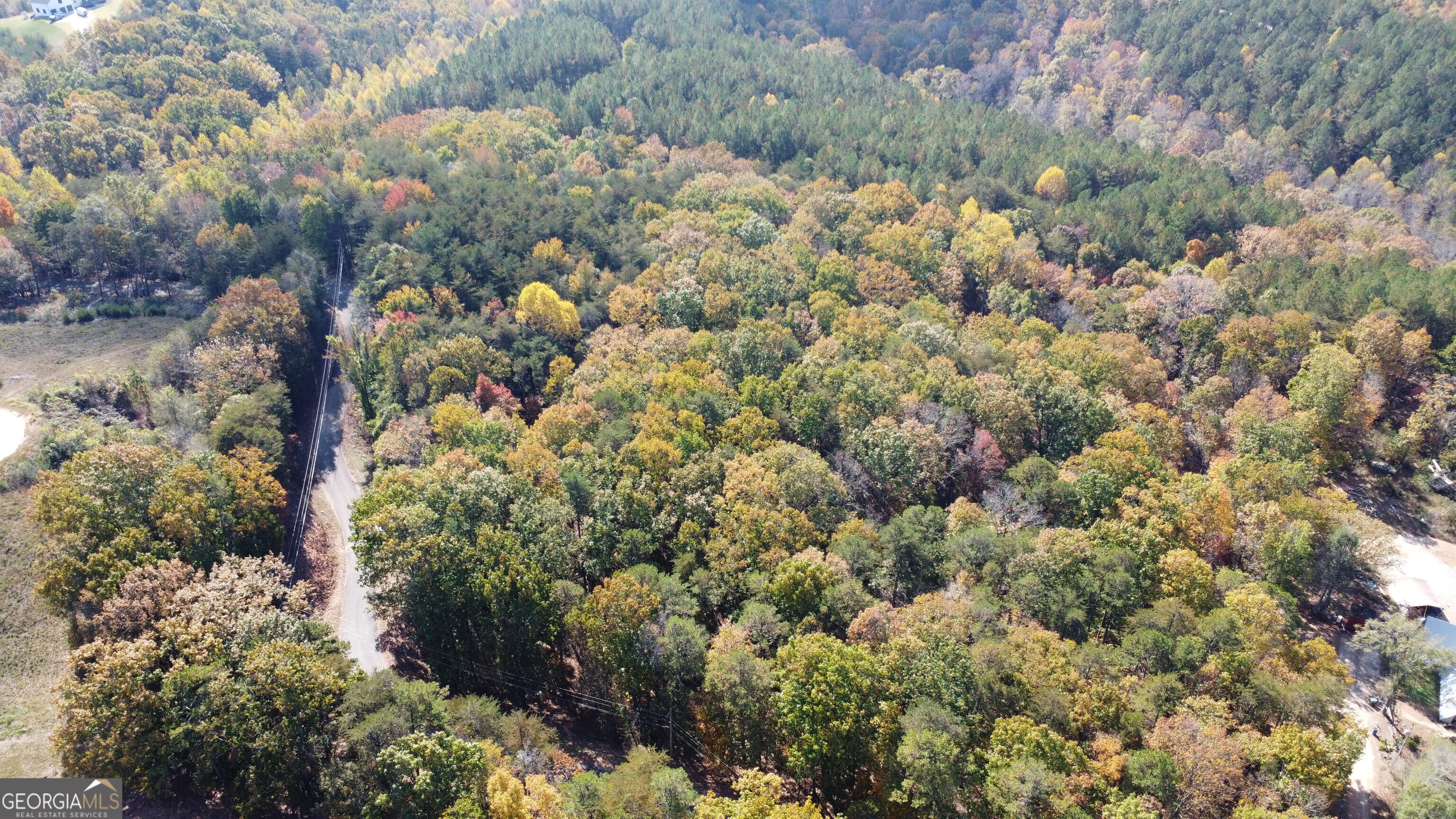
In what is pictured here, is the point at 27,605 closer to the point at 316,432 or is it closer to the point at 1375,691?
the point at 316,432

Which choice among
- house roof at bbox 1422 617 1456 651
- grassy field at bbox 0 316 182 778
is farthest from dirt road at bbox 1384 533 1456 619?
grassy field at bbox 0 316 182 778

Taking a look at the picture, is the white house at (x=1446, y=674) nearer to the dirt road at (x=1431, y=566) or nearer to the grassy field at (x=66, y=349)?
the dirt road at (x=1431, y=566)

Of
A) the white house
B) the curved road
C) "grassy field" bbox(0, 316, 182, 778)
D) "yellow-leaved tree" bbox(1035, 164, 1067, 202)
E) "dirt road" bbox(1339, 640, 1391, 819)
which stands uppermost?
"yellow-leaved tree" bbox(1035, 164, 1067, 202)

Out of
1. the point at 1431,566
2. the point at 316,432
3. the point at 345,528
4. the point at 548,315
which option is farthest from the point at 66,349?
the point at 1431,566

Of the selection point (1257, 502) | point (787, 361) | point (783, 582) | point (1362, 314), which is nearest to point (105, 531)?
point (783, 582)

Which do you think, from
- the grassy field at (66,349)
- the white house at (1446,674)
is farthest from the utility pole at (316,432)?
the white house at (1446,674)

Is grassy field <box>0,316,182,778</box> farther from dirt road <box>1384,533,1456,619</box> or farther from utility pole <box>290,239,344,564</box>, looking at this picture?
dirt road <box>1384,533,1456,619</box>
